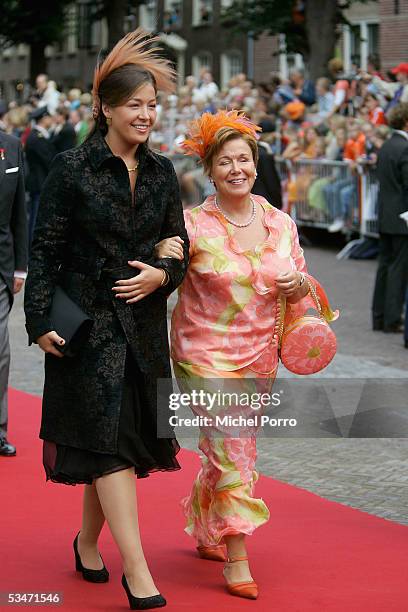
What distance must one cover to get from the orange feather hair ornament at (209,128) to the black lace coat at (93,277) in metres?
0.45

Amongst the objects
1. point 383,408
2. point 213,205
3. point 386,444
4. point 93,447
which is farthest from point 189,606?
point 383,408

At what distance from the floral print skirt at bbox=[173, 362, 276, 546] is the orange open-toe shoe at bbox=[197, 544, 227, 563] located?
0.87 feet

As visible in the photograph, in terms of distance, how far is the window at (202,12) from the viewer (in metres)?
54.6

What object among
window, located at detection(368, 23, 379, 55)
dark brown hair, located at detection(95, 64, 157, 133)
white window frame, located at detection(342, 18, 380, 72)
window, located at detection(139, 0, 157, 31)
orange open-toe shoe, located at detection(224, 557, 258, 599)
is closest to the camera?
dark brown hair, located at detection(95, 64, 157, 133)

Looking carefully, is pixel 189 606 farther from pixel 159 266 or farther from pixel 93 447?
pixel 159 266

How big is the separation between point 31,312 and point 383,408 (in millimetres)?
4985

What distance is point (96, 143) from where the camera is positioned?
5133 mm

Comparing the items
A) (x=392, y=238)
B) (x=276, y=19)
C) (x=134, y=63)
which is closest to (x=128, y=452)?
(x=134, y=63)

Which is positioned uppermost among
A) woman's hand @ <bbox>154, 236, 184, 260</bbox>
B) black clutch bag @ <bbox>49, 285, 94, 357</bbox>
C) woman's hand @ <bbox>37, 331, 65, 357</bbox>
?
woman's hand @ <bbox>154, 236, 184, 260</bbox>

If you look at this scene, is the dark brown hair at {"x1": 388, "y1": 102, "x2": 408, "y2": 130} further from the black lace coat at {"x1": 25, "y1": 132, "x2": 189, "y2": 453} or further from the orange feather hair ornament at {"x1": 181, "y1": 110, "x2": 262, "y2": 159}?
the black lace coat at {"x1": 25, "y1": 132, "x2": 189, "y2": 453}

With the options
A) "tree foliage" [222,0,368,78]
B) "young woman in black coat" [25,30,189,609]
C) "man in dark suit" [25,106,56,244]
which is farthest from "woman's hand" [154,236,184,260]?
"tree foliage" [222,0,368,78]

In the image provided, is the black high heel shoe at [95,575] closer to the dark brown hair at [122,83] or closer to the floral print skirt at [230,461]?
the floral print skirt at [230,461]

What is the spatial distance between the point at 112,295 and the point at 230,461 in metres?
0.82

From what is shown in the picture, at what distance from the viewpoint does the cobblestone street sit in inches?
278
